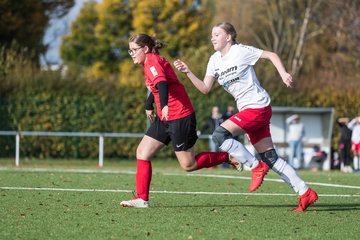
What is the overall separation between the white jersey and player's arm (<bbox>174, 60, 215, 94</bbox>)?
141 mm

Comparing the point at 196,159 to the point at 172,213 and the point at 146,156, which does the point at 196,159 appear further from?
the point at 172,213

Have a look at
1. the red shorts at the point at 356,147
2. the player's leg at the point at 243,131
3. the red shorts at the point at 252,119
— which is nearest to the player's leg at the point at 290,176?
the player's leg at the point at 243,131

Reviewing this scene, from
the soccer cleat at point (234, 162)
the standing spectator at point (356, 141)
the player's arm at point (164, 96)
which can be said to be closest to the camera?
the player's arm at point (164, 96)

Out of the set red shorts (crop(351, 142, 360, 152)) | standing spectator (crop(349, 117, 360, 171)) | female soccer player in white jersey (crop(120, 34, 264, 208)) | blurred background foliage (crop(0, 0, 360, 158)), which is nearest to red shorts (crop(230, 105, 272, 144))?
female soccer player in white jersey (crop(120, 34, 264, 208))

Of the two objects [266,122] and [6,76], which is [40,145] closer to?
[6,76]

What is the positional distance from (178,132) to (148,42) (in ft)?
3.70

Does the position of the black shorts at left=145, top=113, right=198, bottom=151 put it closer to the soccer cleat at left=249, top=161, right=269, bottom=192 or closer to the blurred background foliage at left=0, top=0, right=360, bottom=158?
the soccer cleat at left=249, top=161, right=269, bottom=192

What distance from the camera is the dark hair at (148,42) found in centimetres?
1060

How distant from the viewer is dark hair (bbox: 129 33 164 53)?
34.8ft

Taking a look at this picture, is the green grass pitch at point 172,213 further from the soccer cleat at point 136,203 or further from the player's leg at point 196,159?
the player's leg at point 196,159

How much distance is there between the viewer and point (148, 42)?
419 inches

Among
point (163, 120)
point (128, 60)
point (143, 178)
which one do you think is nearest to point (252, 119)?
point (163, 120)

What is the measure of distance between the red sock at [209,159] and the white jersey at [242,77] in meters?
0.72

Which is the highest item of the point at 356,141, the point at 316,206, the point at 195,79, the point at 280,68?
the point at 280,68
